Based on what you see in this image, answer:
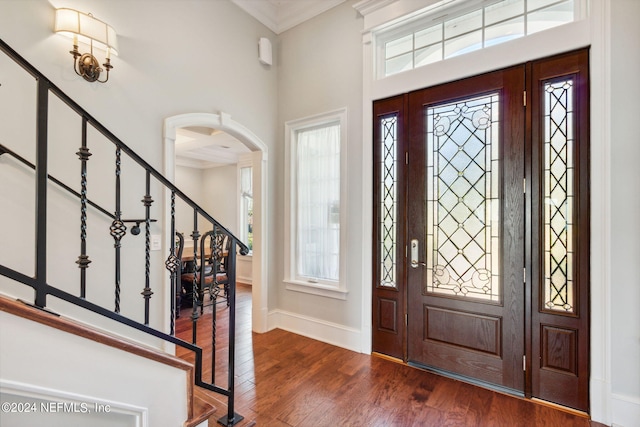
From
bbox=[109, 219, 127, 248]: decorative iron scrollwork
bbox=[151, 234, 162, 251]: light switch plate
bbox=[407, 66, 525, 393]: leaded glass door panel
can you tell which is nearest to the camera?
bbox=[109, 219, 127, 248]: decorative iron scrollwork

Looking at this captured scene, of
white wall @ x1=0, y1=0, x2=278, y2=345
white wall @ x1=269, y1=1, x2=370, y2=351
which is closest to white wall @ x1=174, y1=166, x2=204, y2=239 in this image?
white wall @ x1=269, y1=1, x2=370, y2=351

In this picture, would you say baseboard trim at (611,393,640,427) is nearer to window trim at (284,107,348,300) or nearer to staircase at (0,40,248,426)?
window trim at (284,107,348,300)

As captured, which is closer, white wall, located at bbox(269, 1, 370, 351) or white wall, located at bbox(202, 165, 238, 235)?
white wall, located at bbox(269, 1, 370, 351)

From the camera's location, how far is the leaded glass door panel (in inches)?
93.4

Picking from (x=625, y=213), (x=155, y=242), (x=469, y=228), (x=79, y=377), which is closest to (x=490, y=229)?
(x=469, y=228)

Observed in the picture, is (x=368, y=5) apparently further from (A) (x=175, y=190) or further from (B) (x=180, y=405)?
(B) (x=180, y=405)

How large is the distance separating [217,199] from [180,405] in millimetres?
6403

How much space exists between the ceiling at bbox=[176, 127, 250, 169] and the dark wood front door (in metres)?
3.24

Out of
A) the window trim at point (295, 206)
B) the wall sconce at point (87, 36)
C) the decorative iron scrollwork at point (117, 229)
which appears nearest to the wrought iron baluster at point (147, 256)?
the decorative iron scrollwork at point (117, 229)

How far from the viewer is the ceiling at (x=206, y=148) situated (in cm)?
506

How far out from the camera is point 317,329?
3.44 metres

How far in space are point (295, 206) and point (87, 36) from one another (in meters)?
2.37

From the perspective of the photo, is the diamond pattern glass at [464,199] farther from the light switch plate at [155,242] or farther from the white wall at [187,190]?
the white wall at [187,190]

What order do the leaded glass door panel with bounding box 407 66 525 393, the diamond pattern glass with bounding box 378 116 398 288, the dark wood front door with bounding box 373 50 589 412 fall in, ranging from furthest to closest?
the diamond pattern glass with bounding box 378 116 398 288 → the leaded glass door panel with bounding box 407 66 525 393 → the dark wood front door with bounding box 373 50 589 412
